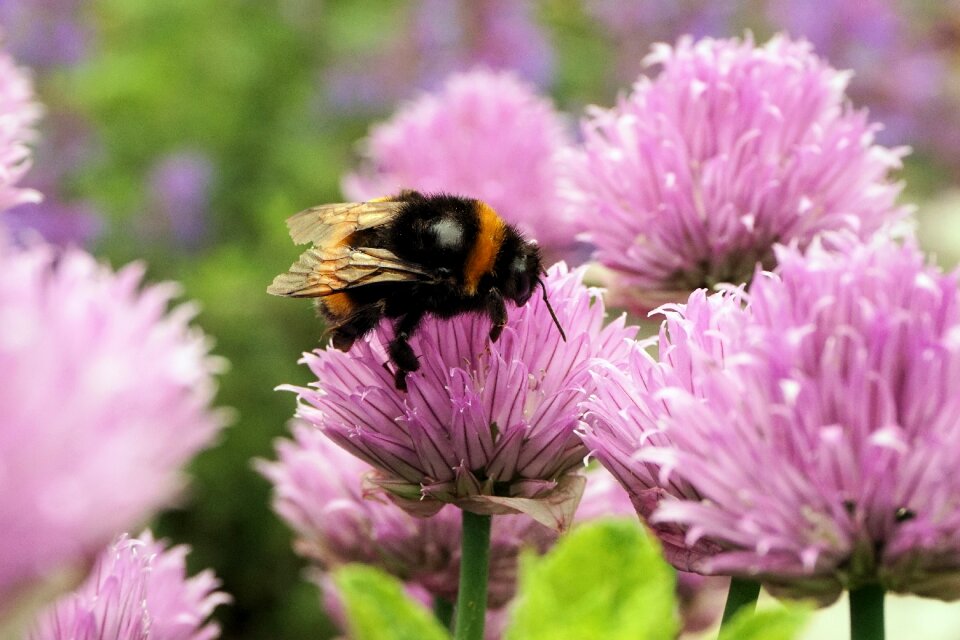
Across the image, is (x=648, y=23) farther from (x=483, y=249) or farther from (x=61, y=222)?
(x=483, y=249)

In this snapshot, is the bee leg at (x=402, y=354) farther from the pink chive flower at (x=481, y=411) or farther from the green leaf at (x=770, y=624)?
the green leaf at (x=770, y=624)

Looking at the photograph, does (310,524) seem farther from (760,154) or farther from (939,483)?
(939,483)

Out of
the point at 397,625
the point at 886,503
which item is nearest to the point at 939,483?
the point at 886,503

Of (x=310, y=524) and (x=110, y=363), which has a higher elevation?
(x=310, y=524)

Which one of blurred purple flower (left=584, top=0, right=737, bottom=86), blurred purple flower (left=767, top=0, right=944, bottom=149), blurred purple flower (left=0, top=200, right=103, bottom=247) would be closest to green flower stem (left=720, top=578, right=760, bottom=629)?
blurred purple flower (left=0, top=200, right=103, bottom=247)

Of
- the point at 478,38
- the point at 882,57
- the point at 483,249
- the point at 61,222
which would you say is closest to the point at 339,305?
the point at 483,249

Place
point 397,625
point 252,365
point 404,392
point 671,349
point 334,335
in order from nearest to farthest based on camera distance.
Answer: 1. point 397,625
2. point 671,349
3. point 404,392
4. point 334,335
5. point 252,365
